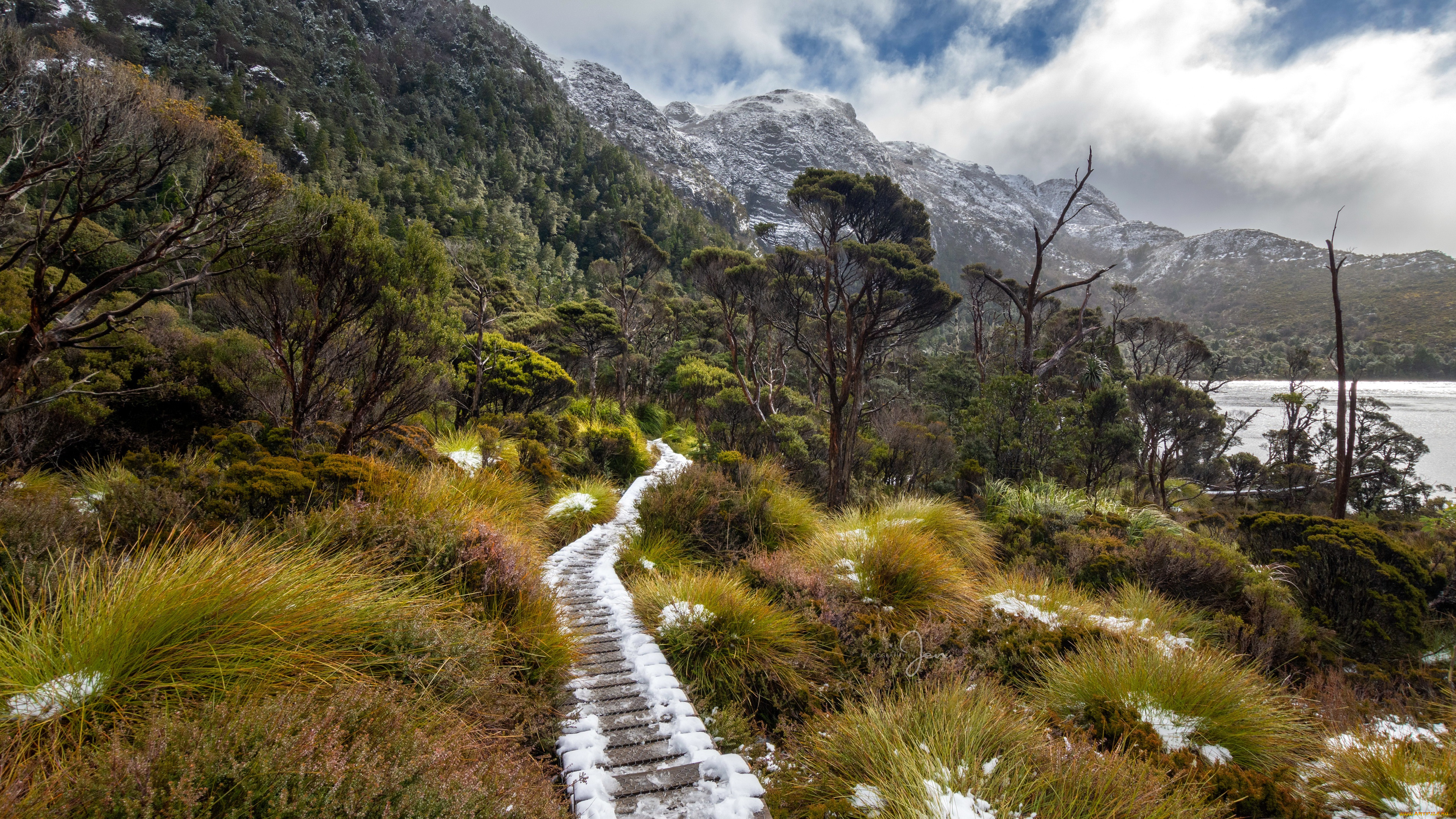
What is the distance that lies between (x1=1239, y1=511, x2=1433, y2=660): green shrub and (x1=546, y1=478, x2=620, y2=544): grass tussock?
9.50 metres

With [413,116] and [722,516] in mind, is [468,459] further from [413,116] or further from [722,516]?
[413,116]

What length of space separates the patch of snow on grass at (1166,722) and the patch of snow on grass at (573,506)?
23.4 ft

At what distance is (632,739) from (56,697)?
274 cm

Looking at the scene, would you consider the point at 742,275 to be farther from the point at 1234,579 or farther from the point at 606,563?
the point at 1234,579

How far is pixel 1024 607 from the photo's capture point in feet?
18.5

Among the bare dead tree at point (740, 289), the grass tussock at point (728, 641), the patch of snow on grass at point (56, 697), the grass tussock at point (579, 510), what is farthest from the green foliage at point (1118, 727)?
the bare dead tree at point (740, 289)

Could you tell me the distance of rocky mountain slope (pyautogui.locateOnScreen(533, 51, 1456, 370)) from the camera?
198 feet

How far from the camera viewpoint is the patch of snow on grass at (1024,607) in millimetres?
5344

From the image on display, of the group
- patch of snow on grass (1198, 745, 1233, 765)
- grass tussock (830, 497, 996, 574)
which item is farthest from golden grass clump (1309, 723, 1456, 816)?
grass tussock (830, 497, 996, 574)

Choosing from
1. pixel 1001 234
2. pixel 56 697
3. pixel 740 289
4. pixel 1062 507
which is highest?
pixel 1001 234

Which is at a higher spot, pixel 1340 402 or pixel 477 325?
pixel 477 325

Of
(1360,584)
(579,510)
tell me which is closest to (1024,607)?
(1360,584)

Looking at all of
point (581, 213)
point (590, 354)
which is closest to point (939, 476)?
point (590, 354)

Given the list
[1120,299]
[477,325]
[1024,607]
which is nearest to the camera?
[1024,607]
